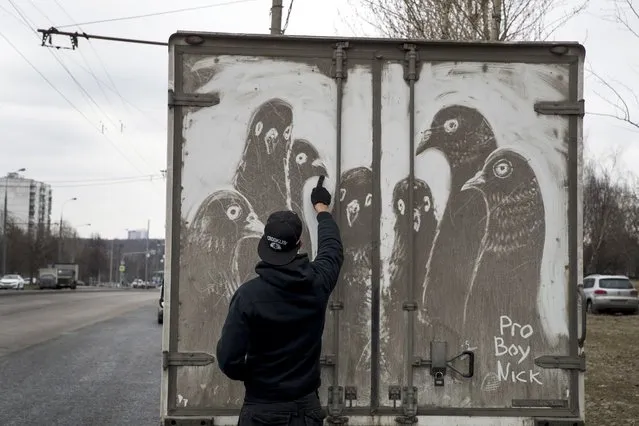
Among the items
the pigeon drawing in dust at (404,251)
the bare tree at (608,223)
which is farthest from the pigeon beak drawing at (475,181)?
the bare tree at (608,223)

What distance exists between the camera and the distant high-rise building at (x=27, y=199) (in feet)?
343

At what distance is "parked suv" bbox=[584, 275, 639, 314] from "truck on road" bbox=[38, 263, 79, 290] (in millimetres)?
56811

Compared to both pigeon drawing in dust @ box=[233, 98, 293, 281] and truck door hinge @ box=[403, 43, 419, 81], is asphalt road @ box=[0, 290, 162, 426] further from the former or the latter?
truck door hinge @ box=[403, 43, 419, 81]

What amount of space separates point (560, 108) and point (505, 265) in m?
0.95

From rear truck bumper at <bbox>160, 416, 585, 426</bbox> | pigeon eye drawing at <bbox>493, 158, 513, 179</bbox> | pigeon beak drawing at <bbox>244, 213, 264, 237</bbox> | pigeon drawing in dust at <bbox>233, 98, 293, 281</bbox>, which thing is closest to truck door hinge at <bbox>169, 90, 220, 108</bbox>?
pigeon drawing in dust at <bbox>233, 98, 293, 281</bbox>

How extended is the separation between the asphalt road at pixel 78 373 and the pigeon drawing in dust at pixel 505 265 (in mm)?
6337

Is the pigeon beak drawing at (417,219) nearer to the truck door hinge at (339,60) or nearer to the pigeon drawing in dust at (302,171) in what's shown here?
the pigeon drawing in dust at (302,171)

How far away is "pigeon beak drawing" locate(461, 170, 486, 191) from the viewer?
4.14 metres

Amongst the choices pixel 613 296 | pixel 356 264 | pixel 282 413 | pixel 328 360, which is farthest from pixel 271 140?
pixel 613 296

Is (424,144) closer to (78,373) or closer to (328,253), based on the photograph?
(328,253)

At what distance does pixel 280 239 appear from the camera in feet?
12.3

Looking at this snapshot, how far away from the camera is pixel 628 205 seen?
211ft

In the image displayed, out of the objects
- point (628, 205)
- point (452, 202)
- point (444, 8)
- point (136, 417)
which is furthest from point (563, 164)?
point (628, 205)

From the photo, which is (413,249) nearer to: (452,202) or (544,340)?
(452,202)
